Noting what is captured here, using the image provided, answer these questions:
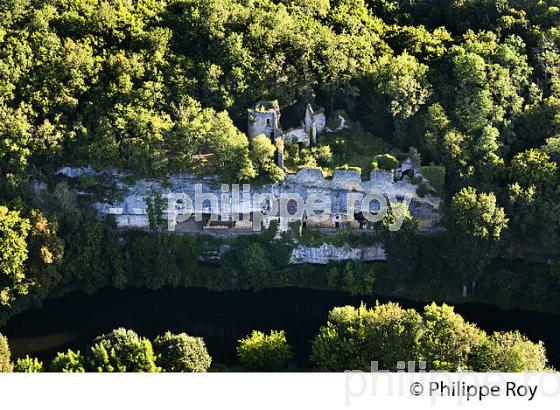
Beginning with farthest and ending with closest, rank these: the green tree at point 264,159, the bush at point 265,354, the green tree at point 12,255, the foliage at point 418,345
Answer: the green tree at point 264,159 → the green tree at point 12,255 → the bush at point 265,354 → the foliage at point 418,345

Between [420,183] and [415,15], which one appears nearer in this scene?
[420,183]

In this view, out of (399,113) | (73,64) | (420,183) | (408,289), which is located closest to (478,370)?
(408,289)

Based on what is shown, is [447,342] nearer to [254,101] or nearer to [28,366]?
[28,366]

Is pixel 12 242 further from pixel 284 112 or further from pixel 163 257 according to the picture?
pixel 284 112

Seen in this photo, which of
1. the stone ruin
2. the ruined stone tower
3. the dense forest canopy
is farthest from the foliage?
the ruined stone tower

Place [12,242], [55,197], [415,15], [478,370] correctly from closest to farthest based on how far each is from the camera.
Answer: [478,370], [12,242], [55,197], [415,15]

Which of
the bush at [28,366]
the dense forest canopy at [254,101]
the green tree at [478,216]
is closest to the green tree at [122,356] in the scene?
the bush at [28,366]

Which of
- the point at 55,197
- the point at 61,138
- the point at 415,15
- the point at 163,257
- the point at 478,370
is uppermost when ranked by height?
the point at 415,15

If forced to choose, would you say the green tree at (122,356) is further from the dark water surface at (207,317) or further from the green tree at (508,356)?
the green tree at (508,356)
